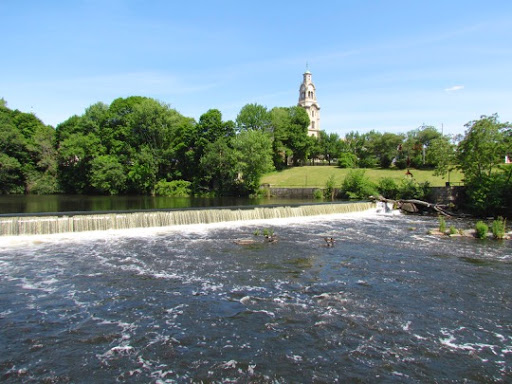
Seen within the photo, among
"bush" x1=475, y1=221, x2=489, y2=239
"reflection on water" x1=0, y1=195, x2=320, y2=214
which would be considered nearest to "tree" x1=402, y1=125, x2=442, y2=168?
"reflection on water" x1=0, y1=195, x2=320, y2=214

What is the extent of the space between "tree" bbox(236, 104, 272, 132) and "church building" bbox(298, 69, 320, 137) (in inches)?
1166

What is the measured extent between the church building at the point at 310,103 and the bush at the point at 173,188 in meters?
50.2

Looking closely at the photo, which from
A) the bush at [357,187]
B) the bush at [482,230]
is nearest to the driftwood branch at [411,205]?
the bush at [357,187]

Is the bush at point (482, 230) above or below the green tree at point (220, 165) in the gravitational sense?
below

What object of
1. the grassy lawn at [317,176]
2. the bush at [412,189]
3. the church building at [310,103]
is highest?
the church building at [310,103]

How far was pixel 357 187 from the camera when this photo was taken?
5059cm

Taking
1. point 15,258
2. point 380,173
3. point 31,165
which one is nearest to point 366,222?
point 15,258

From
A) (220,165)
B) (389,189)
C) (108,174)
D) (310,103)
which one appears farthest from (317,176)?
(310,103)

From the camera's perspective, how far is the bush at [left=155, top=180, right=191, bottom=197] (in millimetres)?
60844

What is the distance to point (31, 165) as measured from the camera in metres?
62.5

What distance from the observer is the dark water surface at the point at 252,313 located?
870 centimetres

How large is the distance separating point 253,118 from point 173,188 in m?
22.5

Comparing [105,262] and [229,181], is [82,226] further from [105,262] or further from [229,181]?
[229,181]

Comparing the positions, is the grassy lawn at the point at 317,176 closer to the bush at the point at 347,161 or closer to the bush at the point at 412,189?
the bush at the point at 347,161
